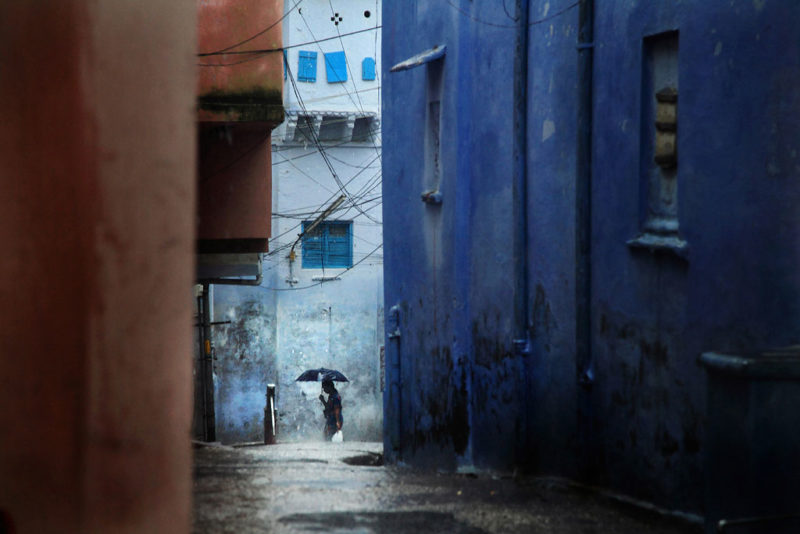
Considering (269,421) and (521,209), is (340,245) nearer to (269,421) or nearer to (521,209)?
(269,421)

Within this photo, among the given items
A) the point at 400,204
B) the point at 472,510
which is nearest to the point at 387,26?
the point at 400,204

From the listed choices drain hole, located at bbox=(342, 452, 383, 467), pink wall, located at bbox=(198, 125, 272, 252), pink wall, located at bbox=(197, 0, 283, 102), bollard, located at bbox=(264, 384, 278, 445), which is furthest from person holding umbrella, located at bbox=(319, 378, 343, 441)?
pink wall, located at bbox=(197, 0, 283, 102)

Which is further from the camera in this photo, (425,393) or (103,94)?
(425,393)

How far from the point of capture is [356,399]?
84.6 ft

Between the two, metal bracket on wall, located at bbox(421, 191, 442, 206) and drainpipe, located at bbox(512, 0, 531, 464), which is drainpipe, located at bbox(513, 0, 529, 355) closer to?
drainpipe, located at bbox(512, 0, 531, 464)

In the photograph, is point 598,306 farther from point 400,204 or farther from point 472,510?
point 400,204

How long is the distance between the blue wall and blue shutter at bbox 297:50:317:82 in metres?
13.1

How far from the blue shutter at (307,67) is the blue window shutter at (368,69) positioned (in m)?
1.26

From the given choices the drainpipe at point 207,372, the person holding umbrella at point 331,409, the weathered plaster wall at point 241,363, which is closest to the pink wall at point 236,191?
the drainpipe at point 207,372

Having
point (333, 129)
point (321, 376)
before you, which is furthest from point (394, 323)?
point (333, 129)

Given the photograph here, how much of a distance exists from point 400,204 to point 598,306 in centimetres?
529

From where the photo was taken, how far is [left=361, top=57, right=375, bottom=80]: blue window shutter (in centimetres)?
2577

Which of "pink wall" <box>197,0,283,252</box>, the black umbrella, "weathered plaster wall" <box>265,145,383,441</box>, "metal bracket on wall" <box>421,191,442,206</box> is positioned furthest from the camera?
"weathered plaster wall" <box>265,145,383,441</box>

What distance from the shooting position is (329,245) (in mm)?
26188
